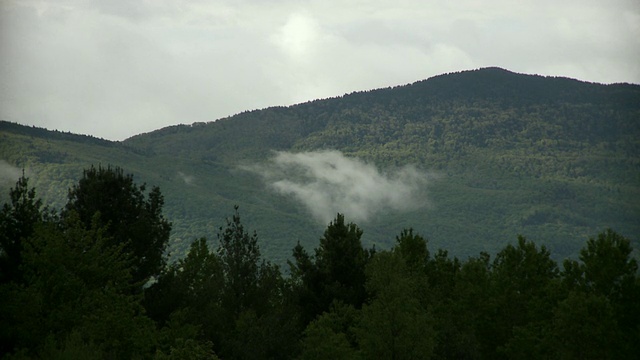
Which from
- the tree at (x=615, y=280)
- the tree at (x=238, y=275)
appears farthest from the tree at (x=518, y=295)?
the tree at (x=238, y=275)

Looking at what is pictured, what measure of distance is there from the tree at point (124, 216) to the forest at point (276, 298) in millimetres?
86

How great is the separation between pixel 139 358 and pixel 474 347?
18.3 metres

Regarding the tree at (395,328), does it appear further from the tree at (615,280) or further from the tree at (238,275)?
the tree at (238,275)

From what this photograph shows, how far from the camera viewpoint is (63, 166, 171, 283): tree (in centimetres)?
4884

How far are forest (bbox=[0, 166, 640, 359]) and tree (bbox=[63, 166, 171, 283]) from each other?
86mm

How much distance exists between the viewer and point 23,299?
3434 cm

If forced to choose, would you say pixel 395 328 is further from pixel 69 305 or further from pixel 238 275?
pixel 238 275

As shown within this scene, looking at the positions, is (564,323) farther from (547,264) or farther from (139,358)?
(139,358)

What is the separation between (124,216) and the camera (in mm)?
50031

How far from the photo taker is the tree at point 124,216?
48.8 m

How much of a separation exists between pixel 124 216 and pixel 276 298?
1638cm

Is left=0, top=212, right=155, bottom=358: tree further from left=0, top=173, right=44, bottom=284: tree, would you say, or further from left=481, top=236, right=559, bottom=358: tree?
left=481, top=236, right=559, bottom=358: tree

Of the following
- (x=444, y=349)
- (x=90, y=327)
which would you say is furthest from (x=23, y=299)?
(x=444, y=349)

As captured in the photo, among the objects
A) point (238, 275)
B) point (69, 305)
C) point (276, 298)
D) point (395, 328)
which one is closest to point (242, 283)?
point (238, 275)
